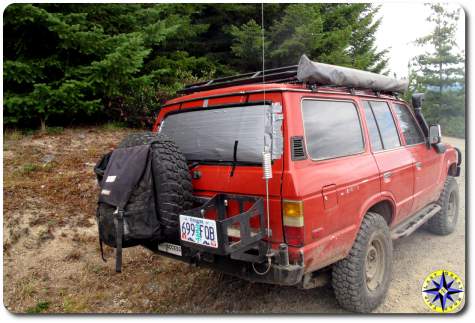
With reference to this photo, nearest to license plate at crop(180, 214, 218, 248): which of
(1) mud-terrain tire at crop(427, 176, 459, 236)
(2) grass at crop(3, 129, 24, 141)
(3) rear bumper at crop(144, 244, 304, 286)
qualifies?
(3) rear bumper at crop(144, 244, 304, 286)

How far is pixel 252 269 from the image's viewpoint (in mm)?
2445

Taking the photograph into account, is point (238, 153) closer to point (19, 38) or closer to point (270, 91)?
point (270, 91)

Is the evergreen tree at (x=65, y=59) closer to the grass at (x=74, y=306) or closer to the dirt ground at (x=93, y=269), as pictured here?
the dirt ground at (x=93, y=269)

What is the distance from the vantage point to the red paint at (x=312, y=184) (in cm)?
233

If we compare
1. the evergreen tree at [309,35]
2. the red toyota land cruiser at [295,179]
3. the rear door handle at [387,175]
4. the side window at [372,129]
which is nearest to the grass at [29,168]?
the red toyota land cruiser at [295,179]

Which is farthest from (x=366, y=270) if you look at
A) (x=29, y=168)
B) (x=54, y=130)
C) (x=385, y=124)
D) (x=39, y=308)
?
(x=54, y=130)

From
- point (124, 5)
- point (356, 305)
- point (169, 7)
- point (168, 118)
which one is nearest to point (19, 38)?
point (124, 5)

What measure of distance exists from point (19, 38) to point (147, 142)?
452cm

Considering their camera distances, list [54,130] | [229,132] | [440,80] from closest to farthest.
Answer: [229,132]
[54,130]
[440,80]

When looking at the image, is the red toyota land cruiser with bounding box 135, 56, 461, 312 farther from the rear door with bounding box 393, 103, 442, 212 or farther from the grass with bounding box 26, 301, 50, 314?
the grass with bounding box 26, 301, 50, 314

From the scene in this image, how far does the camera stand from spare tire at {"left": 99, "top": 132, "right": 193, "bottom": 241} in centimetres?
246

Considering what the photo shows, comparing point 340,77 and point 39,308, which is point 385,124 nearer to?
point 340,77

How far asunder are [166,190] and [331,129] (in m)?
1.35

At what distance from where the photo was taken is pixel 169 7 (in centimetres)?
770
